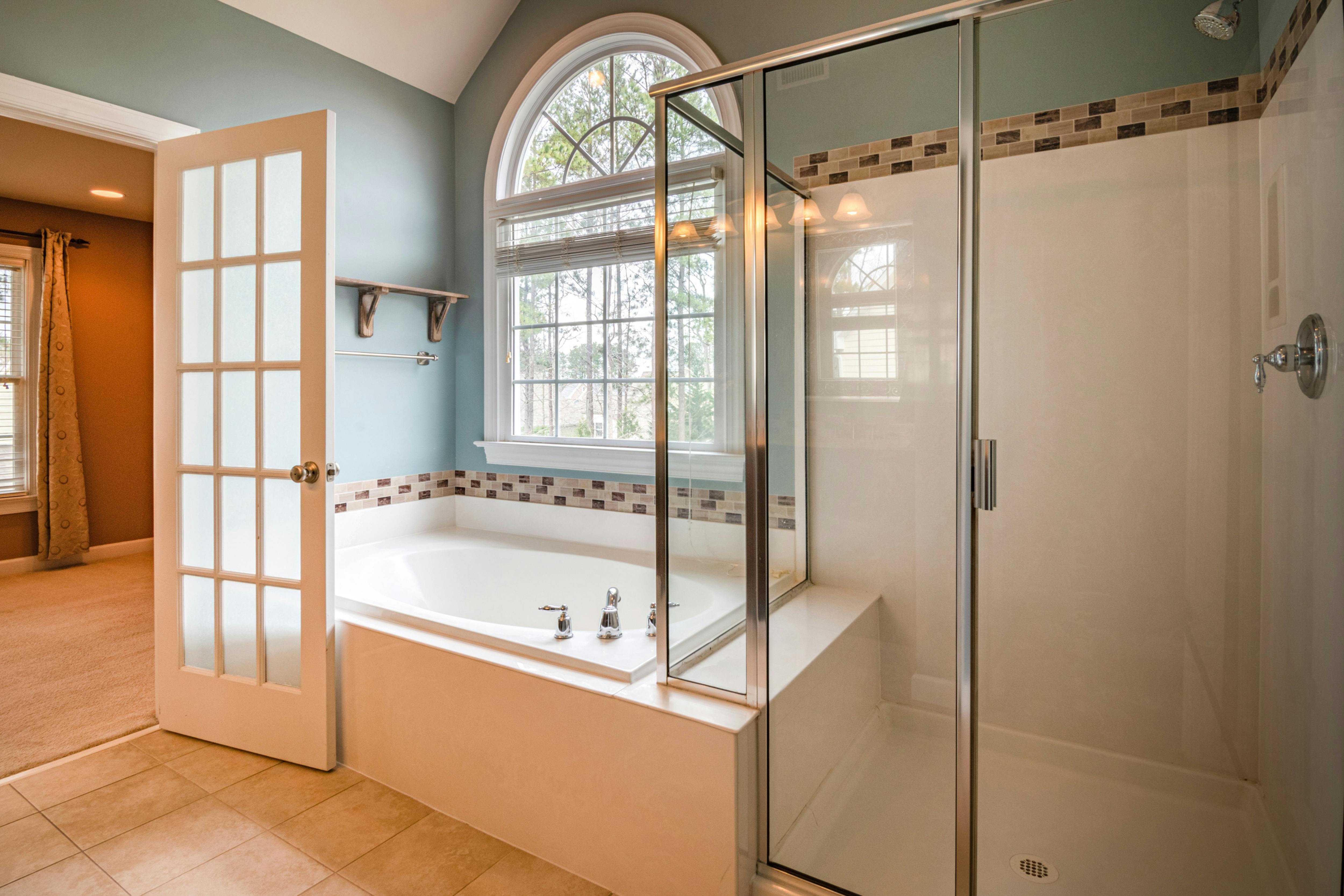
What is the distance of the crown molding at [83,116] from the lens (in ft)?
6.71

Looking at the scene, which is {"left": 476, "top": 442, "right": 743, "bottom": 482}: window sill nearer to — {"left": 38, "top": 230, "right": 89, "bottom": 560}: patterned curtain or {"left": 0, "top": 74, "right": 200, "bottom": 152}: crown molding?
{"left": 0, "top": 74, "right": 200, "bottom": 152}: crown molding

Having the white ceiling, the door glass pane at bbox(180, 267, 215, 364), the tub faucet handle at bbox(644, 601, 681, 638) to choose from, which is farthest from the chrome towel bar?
the tub faucet handle at bbox(644, 601, 681, 638)

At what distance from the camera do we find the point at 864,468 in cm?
151

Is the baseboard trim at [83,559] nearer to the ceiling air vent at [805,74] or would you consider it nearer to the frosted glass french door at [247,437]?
the frosted glass french door at [247,437]

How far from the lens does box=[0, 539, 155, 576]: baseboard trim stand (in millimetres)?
4449

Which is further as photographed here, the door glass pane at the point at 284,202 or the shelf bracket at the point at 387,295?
the shelf bracket at the point at 387,295

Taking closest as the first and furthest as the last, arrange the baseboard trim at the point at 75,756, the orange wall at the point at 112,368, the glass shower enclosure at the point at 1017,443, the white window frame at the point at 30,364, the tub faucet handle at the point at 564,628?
the glass shower enclosure at the point at 1017,443 < the tub faucet handle at the point at 564,628 < the baseboard trim at the point at 75,756 < the white window frame at the point at 30,364 < the orange wall at the point at 112,368

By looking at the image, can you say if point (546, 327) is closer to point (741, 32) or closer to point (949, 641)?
point (741, 32)

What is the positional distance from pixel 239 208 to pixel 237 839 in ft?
5.83

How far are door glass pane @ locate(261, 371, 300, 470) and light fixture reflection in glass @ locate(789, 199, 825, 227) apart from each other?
1522 mm

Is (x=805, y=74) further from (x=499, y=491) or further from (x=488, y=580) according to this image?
(x=499, y=491)

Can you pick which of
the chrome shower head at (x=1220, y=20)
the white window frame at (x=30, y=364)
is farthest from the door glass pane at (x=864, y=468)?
the white window frame at (x=30, y=364)

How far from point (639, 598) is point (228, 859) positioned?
53.5 inches

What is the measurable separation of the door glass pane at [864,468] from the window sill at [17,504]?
521cm
